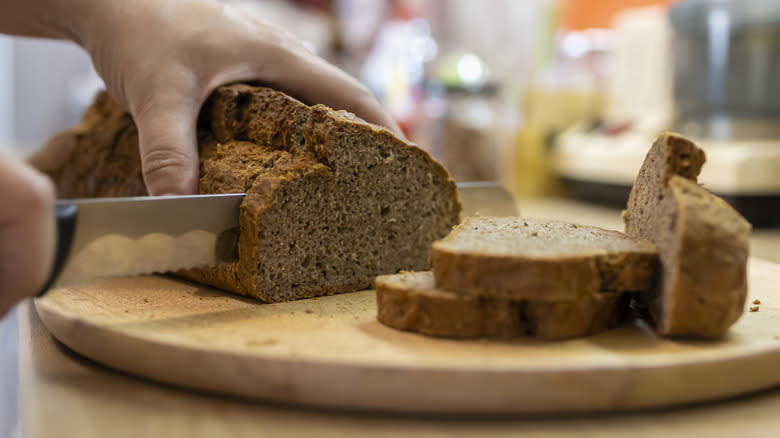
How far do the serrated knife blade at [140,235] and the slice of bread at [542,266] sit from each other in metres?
0.65

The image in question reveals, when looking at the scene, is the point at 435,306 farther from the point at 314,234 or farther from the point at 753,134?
the point at 753,134

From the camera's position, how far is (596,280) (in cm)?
153

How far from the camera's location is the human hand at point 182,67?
2.19 metres

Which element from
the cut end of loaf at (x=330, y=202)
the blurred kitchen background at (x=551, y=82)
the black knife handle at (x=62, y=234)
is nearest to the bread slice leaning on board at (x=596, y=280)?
the cut end of loaf at (x=330, y=202)

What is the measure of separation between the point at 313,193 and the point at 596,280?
2.89 feet

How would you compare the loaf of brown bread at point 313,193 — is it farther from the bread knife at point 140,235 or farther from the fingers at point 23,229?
the fingers at point 23,229

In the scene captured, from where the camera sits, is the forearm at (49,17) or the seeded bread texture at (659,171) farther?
the forearm at (49,17)

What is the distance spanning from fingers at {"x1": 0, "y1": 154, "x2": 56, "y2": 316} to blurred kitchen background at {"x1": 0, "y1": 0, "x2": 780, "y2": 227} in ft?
5.52

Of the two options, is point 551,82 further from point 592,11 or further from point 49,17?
point 49,17

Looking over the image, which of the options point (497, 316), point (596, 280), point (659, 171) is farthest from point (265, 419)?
point (659, 171)

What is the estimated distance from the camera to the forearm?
93.9 inches

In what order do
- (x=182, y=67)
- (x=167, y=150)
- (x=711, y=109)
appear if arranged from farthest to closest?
(x=711, y=109), (x=182, y=67), (x=167, y=150)

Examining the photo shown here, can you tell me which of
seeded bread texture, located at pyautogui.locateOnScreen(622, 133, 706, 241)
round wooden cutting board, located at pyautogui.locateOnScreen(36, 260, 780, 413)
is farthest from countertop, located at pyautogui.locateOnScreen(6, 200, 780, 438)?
seeded bread texture, located at pyautogui.locateOnScreen(622, 133, 706, 241)

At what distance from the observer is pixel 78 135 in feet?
9.27
